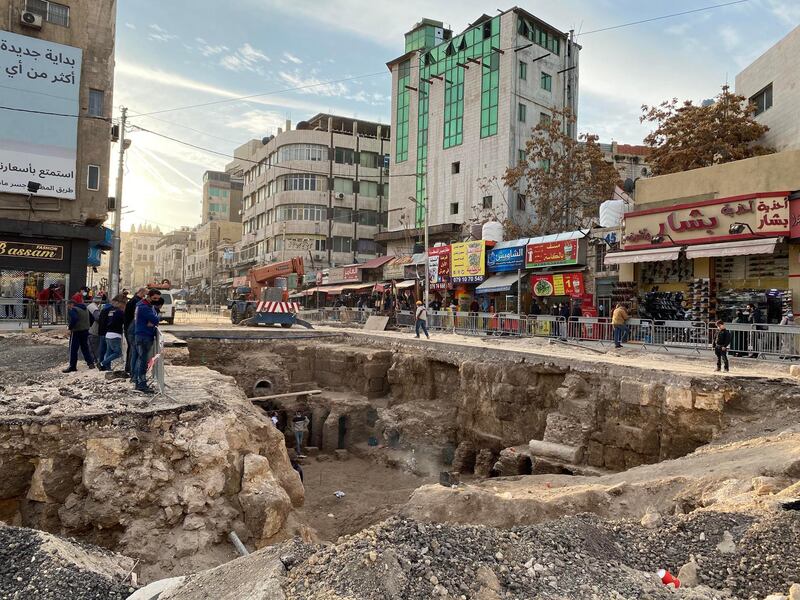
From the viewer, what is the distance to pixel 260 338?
70.0ft

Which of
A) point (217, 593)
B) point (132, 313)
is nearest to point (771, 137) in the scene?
point (132, 313)

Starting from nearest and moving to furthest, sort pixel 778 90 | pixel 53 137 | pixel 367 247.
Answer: pixel 778 90
pixel 53 137
pixel 367 247

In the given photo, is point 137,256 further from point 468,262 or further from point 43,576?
point 43,576

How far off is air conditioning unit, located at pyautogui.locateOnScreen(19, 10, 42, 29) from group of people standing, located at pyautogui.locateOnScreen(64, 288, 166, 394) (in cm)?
1846

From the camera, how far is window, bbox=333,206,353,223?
53559mm

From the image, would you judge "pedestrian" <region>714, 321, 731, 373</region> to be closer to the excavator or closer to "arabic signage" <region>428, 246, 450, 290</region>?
the excavator

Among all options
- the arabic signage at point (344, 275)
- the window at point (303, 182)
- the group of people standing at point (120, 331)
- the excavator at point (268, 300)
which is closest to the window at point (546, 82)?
the arabic signage at point (344, 275)

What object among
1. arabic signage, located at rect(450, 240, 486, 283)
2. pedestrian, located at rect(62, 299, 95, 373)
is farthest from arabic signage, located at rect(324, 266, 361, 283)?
pedestrian, located at rect(62, 299, 95, 373)

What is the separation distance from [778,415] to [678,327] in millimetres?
6288

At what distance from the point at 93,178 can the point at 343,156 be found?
3221cm

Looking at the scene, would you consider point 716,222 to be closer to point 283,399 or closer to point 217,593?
point 283,399

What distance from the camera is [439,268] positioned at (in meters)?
32.3

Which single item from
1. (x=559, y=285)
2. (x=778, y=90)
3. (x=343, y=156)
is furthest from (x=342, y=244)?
(x=778, y=90)

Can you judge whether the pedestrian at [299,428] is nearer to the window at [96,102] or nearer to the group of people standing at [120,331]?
the group of people standing at [120,331]
